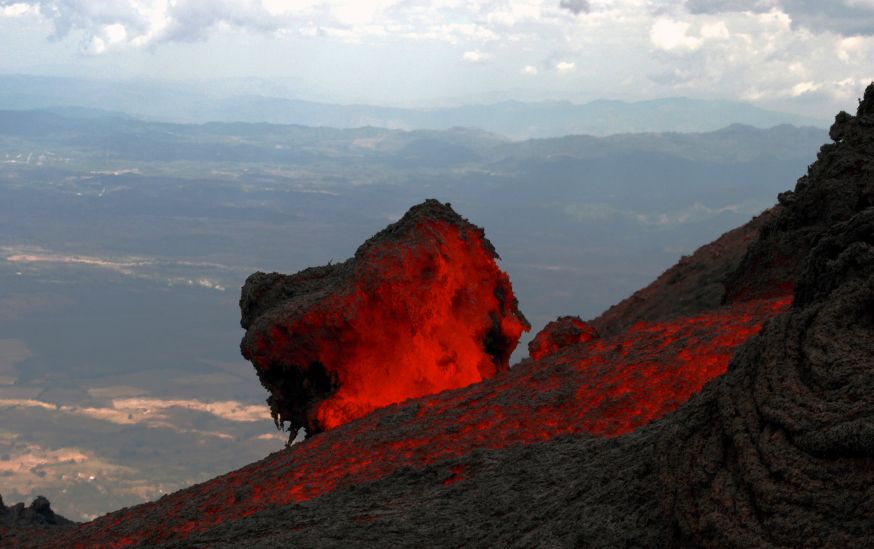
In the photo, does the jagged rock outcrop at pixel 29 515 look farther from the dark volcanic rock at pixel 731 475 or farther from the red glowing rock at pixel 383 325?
the dark volcanic rock at pixel 731 475

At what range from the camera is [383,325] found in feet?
62.0

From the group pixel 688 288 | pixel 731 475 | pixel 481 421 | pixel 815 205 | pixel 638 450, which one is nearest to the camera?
pixel 731 475

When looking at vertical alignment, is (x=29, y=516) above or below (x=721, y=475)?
above

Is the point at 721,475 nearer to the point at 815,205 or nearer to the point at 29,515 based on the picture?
the point at 815,205

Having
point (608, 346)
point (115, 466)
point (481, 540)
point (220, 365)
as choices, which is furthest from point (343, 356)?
point (220, 365)

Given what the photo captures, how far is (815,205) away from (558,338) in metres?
4.55

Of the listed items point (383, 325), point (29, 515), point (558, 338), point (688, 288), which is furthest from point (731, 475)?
point (688, 288)

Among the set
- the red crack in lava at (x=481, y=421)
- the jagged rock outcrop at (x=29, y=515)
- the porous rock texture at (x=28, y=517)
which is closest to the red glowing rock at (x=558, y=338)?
the red crack in lava at (x=481, y=421)

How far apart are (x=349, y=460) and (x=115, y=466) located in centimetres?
12729

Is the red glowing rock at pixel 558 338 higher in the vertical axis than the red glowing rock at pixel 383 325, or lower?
lower

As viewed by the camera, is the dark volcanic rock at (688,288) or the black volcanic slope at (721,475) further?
the dark volcanic rock at (688,288)

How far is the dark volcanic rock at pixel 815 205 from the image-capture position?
14680 mm

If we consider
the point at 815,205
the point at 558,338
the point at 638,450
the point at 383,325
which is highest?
the point at 815,205

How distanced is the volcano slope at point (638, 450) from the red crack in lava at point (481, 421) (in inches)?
1.5
